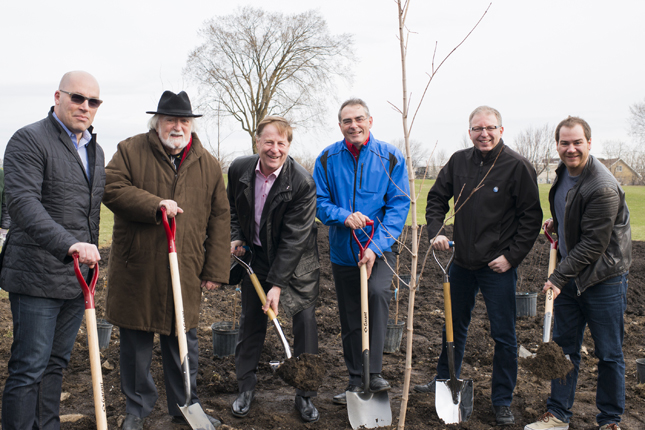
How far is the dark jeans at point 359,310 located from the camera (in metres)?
3.79

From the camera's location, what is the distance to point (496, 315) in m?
3.65

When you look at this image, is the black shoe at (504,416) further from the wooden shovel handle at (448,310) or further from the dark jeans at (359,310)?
the dark jeans at (359,310)

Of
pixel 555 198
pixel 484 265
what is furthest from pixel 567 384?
pixel 555 198

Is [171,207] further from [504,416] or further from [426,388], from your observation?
[504,416]

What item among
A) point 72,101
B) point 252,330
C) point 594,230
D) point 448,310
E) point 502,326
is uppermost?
point 72,101

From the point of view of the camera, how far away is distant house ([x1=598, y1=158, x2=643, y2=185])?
60116 millimetres

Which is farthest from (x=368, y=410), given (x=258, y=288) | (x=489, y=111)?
(x=489, y=111)

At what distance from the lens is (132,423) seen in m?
3.18

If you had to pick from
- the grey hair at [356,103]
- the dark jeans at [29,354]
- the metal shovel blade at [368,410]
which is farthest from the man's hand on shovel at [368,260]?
the dark jeans at [29,354]

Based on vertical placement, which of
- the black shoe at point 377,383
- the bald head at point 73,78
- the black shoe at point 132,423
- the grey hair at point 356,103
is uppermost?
the grey hair at point 356,103

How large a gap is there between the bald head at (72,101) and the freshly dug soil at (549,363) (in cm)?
307

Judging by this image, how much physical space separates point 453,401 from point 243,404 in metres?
1.53

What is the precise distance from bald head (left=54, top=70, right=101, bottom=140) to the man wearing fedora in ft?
1.36

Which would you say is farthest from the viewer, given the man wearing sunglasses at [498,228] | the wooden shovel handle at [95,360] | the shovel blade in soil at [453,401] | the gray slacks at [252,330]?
the gray slacks at [252,330]
